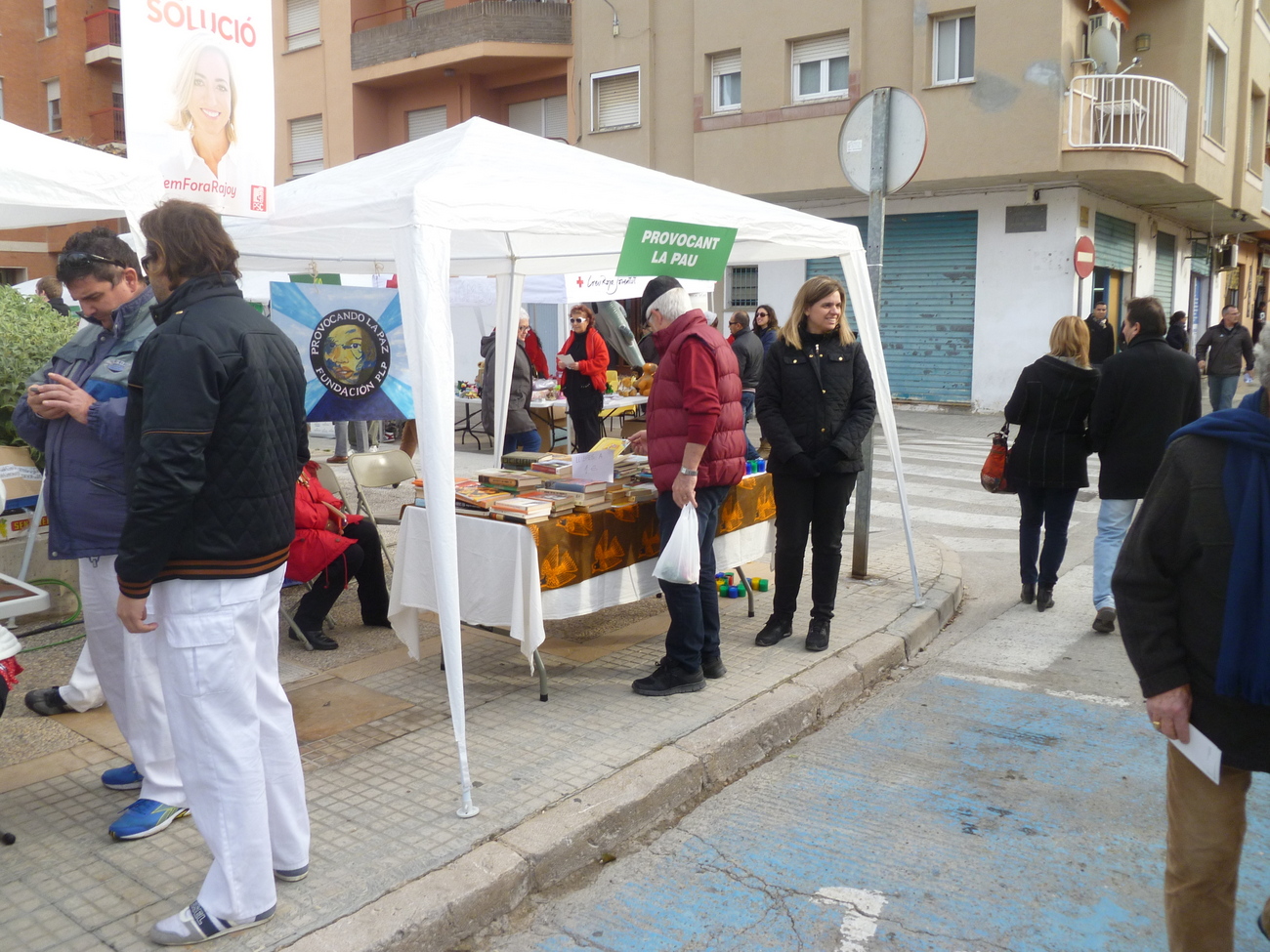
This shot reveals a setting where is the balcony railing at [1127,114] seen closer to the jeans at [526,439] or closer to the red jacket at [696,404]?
the jeans at [526,439]

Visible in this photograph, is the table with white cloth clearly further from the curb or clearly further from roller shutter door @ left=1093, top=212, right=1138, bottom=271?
roller shutter door @ left=1093, top=212, right=1138, bottom=271

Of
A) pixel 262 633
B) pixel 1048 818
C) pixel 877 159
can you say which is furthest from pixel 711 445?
pixel 877 159

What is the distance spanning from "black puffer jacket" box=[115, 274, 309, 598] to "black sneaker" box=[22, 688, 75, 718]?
88.0 inches

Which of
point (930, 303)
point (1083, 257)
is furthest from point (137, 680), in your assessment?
point (930, 303)

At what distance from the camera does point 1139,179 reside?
714 inches

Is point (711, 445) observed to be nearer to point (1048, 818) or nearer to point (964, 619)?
point (1048, 818)

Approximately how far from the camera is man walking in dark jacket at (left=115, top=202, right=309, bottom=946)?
2691 mm

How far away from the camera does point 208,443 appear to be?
2787mm

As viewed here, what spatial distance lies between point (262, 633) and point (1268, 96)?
31397 millimetres

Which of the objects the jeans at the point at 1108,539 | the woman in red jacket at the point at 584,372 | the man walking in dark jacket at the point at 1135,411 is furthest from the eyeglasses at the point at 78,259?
the woman in red jacket at the point at 584,372

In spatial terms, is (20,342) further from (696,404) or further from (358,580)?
(696,404)

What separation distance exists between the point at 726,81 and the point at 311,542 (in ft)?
57.2

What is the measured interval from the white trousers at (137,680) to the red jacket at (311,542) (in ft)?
5.60

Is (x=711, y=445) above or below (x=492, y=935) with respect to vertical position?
above
